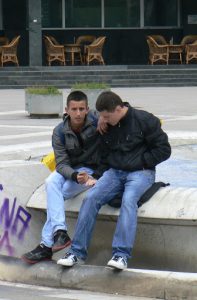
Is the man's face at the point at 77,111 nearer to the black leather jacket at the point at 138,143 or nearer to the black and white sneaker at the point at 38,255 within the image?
the black leather jacket at the point at 138,143

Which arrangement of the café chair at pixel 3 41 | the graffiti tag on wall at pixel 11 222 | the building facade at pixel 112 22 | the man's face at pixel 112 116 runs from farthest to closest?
the building facade at pixel 112 22 < the café chair at pixel 3 41 < the graffiti tag on wall at pixel 11 222 < the man's face at pixel 112 116

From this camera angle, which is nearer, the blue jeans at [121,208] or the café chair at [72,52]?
the blue jeans at [121,208]

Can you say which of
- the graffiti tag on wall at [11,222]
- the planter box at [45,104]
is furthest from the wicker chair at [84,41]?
the graffiti tag on wall at [11,222]

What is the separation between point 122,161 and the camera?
810 cm

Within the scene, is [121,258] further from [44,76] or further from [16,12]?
[16,12]

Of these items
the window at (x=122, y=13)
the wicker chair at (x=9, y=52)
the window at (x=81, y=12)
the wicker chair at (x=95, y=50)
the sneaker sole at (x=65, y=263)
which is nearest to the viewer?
the sneaker sole at (x=65, y=263)

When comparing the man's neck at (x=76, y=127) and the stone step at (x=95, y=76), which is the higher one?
the man's neck at (x=76, y=127)

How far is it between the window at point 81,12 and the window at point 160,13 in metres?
1.78

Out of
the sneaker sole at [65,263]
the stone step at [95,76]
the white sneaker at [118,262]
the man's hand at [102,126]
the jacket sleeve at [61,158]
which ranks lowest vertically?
the stone step at [95,76]

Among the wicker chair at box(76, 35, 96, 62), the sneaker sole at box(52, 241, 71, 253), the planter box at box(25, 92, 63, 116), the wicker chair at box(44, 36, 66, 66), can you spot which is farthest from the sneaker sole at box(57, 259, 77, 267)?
the wicker chair at box(76, 35, 96, 62)

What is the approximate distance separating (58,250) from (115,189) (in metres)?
0.68

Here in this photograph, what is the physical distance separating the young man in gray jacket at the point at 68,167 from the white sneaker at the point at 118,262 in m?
0.54

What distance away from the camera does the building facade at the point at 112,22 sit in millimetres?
34469

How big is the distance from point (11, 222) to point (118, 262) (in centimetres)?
141
